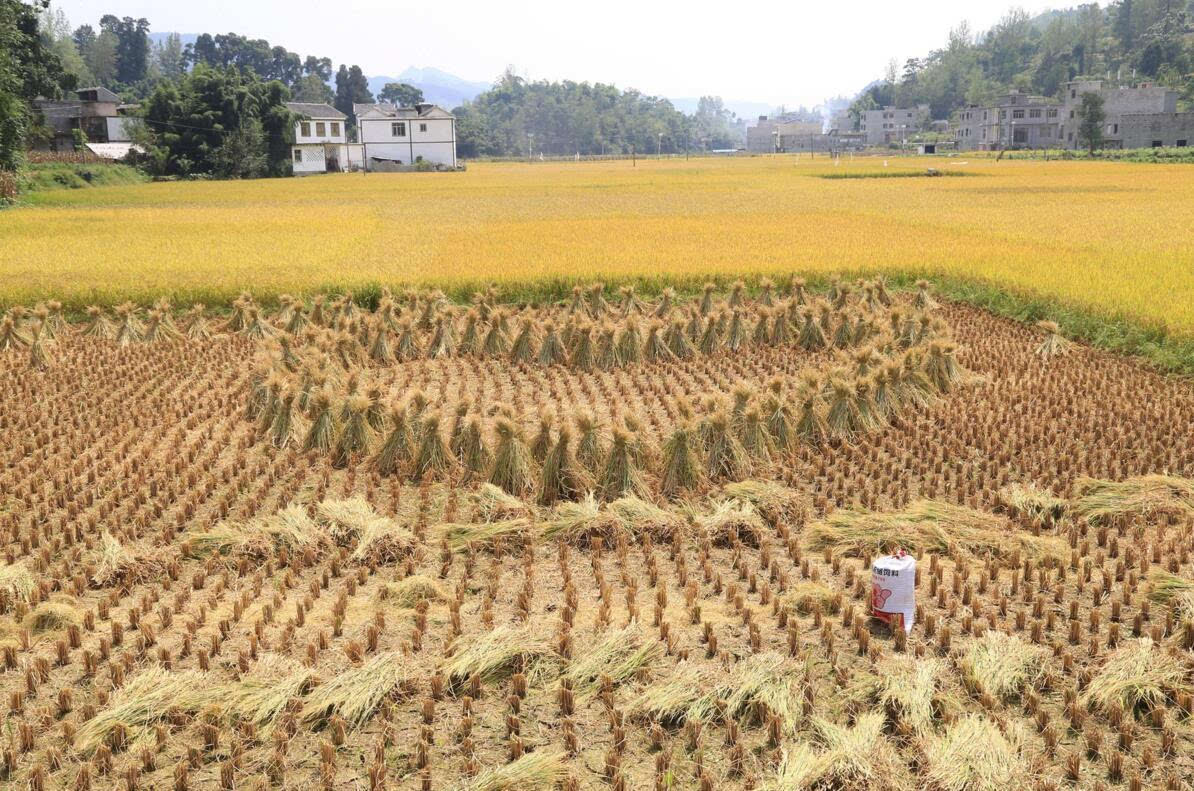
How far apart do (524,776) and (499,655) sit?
89cm

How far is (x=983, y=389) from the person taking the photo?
392 inches

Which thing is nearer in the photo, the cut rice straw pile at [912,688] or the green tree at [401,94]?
the cut rice straw pile at [912,688]

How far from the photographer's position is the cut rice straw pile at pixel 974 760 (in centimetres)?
385

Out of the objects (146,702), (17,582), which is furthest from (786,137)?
(146,702)

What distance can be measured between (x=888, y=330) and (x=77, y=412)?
341 inches

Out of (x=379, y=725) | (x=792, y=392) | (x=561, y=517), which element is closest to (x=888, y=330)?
(x=792, y=392)

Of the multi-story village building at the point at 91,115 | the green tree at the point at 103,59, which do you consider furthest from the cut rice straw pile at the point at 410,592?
the green tree at the point at 103,59

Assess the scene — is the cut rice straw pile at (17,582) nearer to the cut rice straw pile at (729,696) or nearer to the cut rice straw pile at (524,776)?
the cut rice straw pile at (524,776)

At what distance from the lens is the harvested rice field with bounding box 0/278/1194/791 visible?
416cm

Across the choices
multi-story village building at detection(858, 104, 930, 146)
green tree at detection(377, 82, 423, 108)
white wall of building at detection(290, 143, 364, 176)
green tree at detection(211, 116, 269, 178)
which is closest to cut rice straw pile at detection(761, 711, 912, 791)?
green tree at detection(211, 116, 269, 178)

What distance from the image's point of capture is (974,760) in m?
3.95

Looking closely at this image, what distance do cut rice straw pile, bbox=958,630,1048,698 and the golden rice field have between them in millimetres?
7802

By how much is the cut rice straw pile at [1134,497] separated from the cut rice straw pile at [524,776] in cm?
429

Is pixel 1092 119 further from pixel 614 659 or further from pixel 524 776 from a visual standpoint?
pixel 524 776
